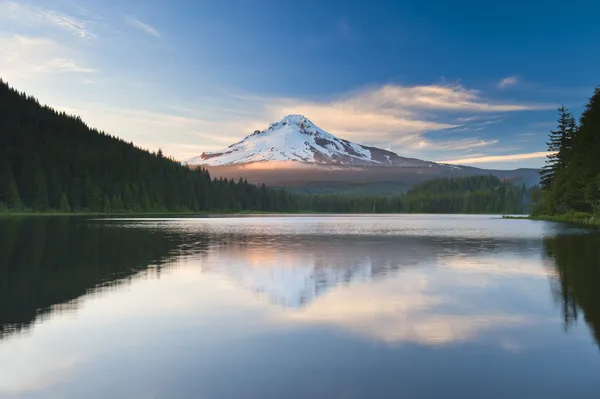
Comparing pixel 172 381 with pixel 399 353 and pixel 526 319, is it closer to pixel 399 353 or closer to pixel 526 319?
pixel 399 353

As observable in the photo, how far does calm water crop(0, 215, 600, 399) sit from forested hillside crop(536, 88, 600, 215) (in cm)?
5284

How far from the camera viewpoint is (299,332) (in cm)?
1464

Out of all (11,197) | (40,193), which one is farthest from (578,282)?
(40,193)

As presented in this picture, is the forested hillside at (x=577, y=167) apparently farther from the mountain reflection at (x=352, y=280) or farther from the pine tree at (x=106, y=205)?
the pine tree at (x=106, y=205)

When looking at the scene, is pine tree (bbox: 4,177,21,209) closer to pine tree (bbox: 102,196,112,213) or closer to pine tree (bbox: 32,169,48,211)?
pine tree (bbox: 32,169,48,211)

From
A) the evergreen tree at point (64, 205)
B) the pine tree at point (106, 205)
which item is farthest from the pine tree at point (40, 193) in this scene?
the pine tree at point (106, 205)

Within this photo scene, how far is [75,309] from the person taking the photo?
1762 centimetres

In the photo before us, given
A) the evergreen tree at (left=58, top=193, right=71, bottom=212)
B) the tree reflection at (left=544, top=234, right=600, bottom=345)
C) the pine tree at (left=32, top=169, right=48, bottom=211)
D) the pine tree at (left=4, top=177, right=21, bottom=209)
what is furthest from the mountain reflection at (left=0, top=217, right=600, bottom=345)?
the evergreen tree at (left=58, top=193, right=71, bottom=212)

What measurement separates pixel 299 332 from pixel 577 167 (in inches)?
3244

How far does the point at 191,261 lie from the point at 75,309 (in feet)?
50.7

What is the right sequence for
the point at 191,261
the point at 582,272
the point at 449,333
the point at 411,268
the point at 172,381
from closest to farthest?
the point at 172,381, the point at 449,333, the point at 582,272, the point at 411,268, the point at 191,261

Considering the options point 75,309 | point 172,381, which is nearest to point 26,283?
point 75,309

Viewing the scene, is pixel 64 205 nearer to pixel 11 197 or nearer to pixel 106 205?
pixel 11 197

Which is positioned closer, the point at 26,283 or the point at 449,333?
the point at 449,333
